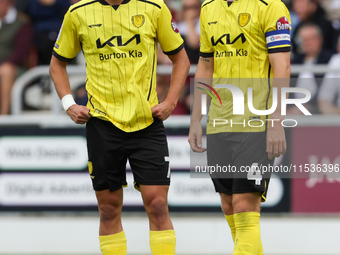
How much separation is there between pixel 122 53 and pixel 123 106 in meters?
0.37

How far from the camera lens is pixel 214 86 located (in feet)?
13.5

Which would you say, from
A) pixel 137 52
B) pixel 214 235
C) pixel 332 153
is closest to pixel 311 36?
pixel 332 153

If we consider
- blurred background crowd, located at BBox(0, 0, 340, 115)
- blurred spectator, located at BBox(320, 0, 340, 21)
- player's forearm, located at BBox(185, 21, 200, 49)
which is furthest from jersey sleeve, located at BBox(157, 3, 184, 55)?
blurred spectator, located at BBox(320, 0, 340, 21)

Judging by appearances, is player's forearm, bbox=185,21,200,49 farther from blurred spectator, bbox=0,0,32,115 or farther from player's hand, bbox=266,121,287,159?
player's hand, bbox=266,121,287,159

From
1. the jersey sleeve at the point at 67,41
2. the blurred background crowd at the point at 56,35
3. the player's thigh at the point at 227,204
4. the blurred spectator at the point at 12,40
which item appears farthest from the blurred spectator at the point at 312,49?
the jersey sleeve at the point at 67,41

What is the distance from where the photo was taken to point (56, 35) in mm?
7469

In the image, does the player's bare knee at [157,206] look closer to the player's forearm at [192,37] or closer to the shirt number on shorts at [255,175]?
the shirt number on shorts at [255,175]

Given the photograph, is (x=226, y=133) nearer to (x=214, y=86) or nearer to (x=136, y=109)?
(x=214, y=86)

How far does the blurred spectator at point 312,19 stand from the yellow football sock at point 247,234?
3.97 m

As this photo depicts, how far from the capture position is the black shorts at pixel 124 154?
3895 millimetres

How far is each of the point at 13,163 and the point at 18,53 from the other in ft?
5.53

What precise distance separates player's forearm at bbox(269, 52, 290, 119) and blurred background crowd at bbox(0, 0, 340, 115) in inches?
111

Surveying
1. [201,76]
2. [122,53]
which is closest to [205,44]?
[201,76]


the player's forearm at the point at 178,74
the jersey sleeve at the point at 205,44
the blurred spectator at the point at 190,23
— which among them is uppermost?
the blurred spectator at the point at 190,23
